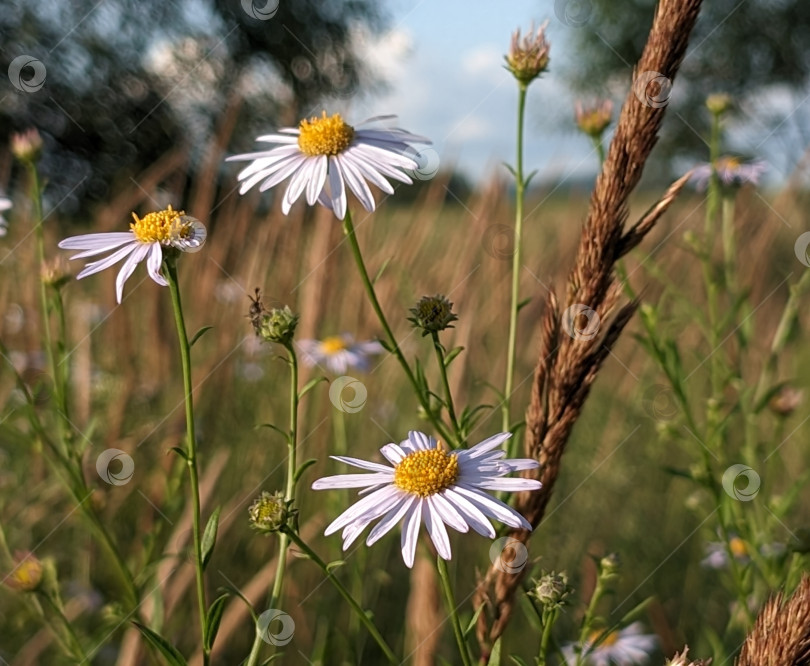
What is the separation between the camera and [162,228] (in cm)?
84

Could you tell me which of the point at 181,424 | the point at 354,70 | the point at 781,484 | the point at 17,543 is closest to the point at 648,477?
the point at 781,484

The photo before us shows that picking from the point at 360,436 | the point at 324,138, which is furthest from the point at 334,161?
the point at 360,436

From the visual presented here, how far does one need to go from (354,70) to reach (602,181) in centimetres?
1189

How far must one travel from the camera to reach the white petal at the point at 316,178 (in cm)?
85

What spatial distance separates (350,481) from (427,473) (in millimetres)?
72

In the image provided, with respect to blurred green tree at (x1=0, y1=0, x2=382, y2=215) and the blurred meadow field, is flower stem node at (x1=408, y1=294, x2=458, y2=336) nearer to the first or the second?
the blurred meadow field

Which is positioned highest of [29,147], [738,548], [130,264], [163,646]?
[29,147]

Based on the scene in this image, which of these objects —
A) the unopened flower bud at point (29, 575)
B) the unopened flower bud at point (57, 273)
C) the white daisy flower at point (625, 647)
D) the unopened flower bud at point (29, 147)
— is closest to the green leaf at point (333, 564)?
the unopened flower bud at point (29, 575)

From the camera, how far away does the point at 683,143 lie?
14859mm

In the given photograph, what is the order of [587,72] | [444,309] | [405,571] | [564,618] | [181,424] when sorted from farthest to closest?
[587,72], [405,571], [564,618], [181,424], [444,309]

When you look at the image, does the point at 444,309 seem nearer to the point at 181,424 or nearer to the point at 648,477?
the point at 181,424

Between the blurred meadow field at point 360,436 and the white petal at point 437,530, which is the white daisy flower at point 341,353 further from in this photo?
the white petal at point 437,530

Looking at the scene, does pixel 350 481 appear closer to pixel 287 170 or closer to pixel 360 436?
pixel 287 170

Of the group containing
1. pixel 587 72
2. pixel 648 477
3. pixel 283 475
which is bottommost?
pixel 283 475
